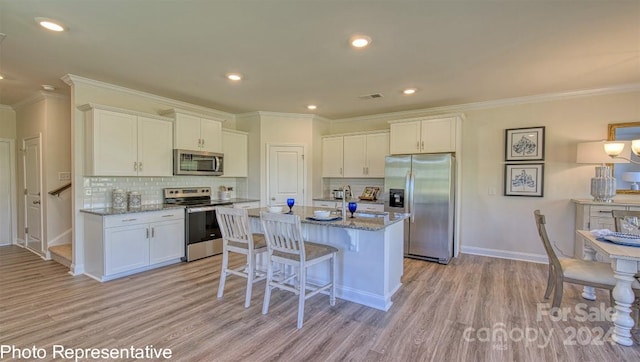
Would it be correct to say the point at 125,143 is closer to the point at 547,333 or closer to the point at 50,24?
the point at 50,24

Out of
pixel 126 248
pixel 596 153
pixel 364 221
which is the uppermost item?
pixel 596 153

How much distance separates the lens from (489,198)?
4.87 m

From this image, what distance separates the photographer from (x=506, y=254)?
4750 mm

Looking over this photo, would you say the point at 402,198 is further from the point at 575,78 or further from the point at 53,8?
the point at 53,8

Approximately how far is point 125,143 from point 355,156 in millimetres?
3581

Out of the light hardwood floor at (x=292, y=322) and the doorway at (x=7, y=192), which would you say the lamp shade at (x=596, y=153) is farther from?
the doorway at (x=7, y=192)

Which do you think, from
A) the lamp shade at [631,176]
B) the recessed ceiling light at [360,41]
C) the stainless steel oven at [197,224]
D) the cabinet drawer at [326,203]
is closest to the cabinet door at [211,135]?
the stainless steel oven at [197,224]

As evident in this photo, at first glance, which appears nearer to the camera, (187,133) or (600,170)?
(600,170)

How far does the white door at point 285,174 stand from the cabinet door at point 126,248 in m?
2.20

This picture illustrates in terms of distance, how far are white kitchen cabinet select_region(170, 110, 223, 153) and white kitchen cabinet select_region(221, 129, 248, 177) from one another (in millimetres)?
247

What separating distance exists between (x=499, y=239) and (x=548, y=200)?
0.87m

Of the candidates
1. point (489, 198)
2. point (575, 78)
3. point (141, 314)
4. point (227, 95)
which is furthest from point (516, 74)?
point (141, 314)

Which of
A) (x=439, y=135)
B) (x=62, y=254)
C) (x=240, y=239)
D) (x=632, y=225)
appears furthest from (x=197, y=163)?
(x=632, y=225)

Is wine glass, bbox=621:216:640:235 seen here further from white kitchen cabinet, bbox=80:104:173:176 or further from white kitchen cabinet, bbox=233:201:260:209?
white kitchen cabinet, bbox=80:104:173:176
